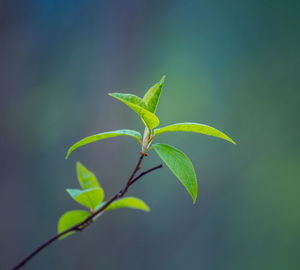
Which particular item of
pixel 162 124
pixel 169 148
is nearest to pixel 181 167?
pixel 169 148

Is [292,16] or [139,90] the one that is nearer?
[292,16]

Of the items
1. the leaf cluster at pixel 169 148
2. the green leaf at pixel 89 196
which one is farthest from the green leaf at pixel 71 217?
the leaf cluster at pixel 169 148

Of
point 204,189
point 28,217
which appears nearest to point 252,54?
point 204,189

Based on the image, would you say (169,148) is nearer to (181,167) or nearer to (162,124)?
(181,167)

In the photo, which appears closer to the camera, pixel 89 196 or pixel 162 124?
pixel 89 196

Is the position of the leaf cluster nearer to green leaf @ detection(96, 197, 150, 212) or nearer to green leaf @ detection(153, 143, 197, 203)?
green leaf @ detection(153, 143, 197, 203)

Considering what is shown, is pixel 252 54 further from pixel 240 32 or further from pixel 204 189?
pixel 204 189

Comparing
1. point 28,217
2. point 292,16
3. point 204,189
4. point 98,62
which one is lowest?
point 204,189

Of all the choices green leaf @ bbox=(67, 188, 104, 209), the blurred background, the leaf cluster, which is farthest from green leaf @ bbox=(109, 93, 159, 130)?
the blurred background
